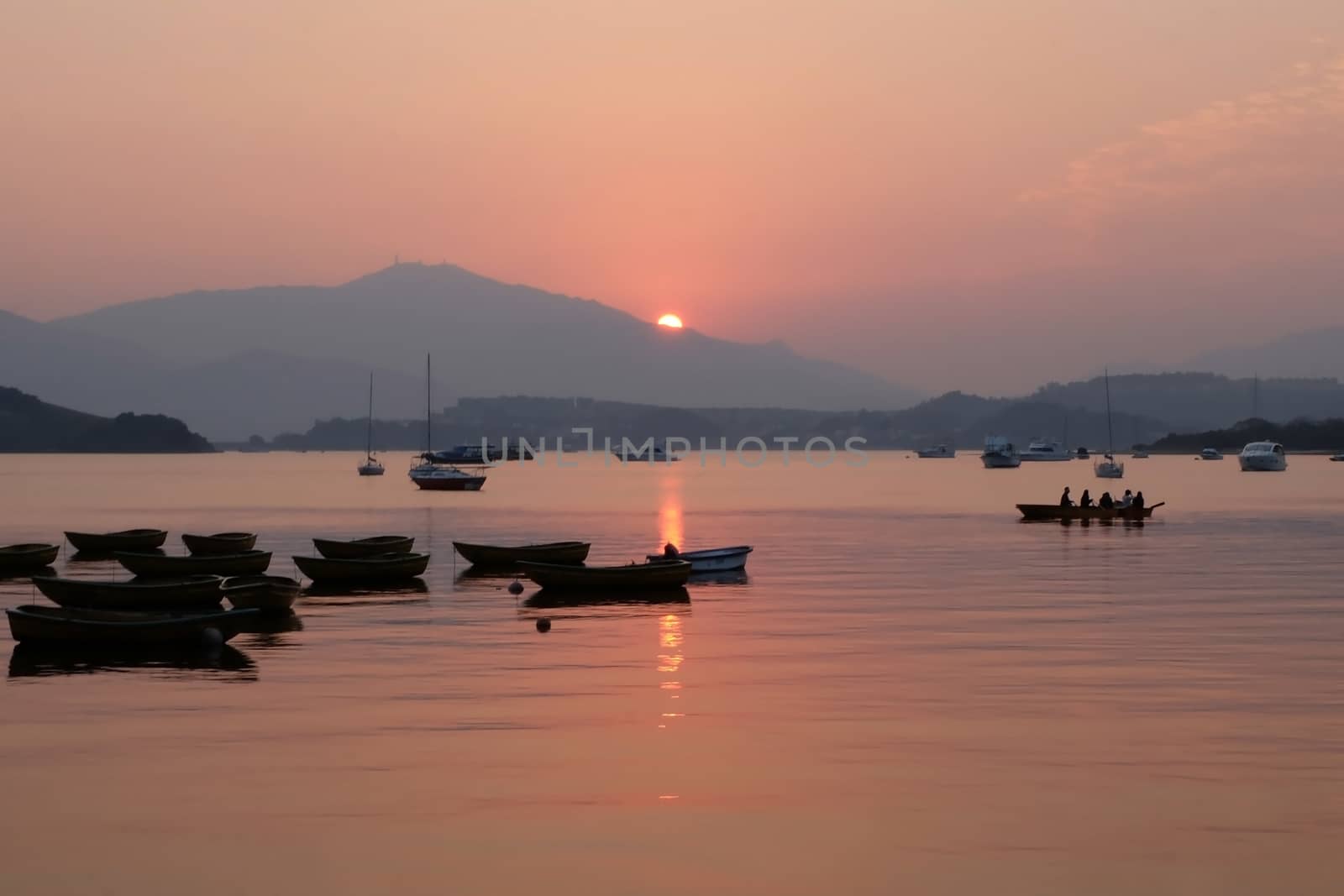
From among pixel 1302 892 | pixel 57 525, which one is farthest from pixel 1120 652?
pixel 57 525

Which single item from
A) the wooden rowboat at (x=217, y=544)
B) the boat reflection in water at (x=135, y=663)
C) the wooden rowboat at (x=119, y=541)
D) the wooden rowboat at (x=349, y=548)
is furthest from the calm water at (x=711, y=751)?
the wooden rowboat at (x=119, y=541)

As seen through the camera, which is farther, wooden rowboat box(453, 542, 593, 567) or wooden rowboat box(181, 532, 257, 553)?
wooden rowboat box(181, 532, 257, 553)

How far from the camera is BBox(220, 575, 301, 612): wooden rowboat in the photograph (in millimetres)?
46344

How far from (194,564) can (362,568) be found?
669 cm

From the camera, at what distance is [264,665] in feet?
120

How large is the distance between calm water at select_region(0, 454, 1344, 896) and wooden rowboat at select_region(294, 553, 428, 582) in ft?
13.6

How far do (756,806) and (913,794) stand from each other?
2.52m

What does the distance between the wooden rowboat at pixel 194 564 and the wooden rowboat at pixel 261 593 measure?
1107 cm

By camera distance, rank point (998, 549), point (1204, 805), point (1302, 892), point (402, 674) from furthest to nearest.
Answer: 1. point (998, 549)
2. point (402, 674)
3. point (1204, 805)
4. point (1302, 892)

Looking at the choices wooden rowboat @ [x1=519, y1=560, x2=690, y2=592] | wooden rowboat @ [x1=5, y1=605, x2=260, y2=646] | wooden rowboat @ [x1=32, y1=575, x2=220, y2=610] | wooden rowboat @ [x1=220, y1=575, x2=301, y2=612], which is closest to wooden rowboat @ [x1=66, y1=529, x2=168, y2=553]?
wooden rowboat @ [x1=519, y1=560, x2=690, y2=592]

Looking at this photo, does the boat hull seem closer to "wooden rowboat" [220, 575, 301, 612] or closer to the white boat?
the white boat

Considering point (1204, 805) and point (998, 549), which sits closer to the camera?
point (1204, 805)

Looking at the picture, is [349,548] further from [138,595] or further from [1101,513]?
[1101,513]

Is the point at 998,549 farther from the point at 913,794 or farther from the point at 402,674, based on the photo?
the point at 913,794
